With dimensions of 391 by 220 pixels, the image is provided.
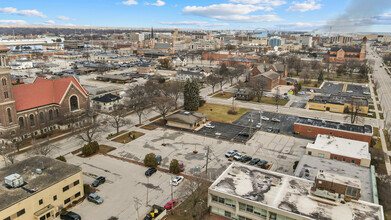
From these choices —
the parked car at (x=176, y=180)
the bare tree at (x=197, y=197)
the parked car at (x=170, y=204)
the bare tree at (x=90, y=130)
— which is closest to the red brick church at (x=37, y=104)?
the bare tree at (x=90, y=130)

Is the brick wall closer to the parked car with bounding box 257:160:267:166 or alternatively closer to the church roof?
the parked car with bounding box 257:160:267:166

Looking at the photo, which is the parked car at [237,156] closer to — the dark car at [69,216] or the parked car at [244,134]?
the parked car at [244,134]

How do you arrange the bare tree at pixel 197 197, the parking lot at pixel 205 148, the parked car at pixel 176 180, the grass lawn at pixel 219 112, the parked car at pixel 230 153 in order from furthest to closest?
the grass lawn at pixel 219 112
the parked car at pixel 230 153
the parking lot at pixel 205 148
the parked car at pixel 176 180
the bare tree at pixel 197 197

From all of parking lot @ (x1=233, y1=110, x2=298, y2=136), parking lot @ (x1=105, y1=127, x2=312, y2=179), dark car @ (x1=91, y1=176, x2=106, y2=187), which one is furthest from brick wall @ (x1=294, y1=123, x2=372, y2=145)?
dark car @ (x1=91, y1=176, x2=106, y2=187)

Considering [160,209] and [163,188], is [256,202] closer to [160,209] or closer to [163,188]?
[160,209]

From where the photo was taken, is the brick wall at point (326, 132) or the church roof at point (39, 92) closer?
the brick wall at point (326, 132)

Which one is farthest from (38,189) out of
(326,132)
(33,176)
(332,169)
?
(326,132)

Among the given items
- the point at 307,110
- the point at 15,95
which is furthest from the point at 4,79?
the point at 307,110
